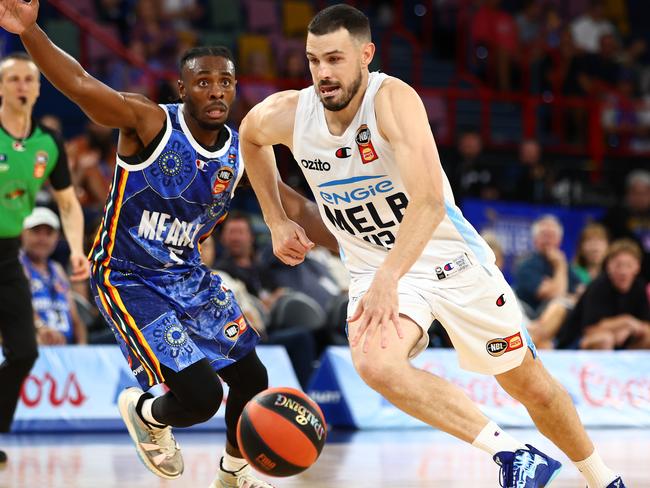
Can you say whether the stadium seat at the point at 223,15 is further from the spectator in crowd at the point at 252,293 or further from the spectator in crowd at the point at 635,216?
the spectator in crowd at the point at 252,293

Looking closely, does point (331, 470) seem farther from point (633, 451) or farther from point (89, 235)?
point (89, 235)

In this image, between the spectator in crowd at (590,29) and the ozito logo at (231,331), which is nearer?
the ozito logo at (231,331)

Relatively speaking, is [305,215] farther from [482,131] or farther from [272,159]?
[482,131]

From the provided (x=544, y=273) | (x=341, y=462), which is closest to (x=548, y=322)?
(x=544, y=273)

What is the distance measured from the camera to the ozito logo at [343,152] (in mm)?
4934

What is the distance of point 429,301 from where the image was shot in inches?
195

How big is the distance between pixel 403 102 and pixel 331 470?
270 cm

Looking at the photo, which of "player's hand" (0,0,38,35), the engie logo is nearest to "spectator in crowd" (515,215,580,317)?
the engie logo

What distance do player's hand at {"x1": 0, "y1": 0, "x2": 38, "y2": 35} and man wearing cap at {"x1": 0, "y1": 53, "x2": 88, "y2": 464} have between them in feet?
7.72

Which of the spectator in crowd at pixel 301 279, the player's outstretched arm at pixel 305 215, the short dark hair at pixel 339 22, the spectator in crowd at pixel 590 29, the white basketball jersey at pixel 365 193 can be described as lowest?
the spectator in crowd at pixel 301 279

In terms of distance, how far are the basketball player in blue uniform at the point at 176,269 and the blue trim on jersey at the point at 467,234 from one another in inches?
45.6

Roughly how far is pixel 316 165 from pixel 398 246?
74 centimetres

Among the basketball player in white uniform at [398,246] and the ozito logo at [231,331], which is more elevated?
the basketball player in white uniform at [398,246]

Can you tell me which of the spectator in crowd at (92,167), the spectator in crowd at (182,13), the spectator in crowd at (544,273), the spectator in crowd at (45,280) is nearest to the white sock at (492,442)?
the spectator in crowd at (45,280)
